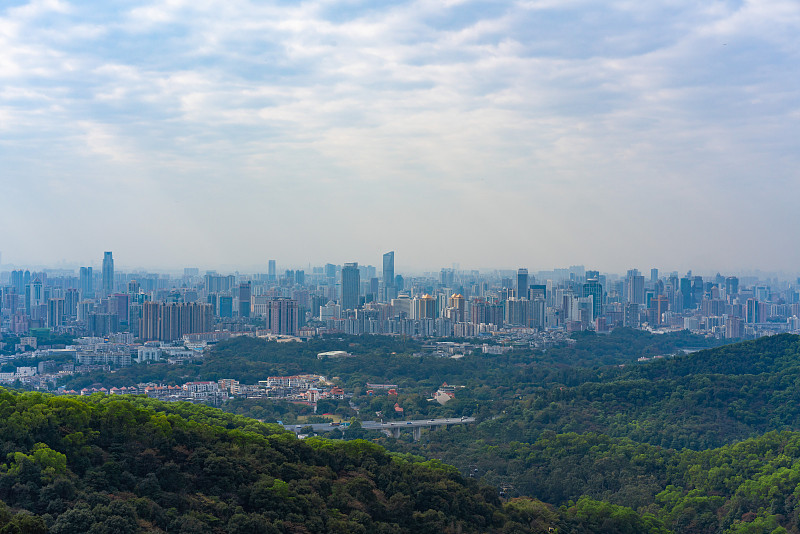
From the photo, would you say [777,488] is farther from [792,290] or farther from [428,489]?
[792,290]

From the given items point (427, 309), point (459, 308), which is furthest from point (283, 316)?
point (459, 308)

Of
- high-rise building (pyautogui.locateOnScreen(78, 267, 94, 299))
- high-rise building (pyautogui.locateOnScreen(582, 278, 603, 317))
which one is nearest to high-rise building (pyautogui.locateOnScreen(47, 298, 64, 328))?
high-rise building (pyautogui.locateOnScreen(78, 267, 94, 299))

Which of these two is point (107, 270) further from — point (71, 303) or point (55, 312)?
point (55, 312)

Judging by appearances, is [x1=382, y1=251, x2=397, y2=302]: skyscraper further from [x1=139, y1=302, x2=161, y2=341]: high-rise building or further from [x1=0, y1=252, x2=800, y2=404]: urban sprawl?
[x1=139, y1=302, x2=161, y2=341]: high-rise building

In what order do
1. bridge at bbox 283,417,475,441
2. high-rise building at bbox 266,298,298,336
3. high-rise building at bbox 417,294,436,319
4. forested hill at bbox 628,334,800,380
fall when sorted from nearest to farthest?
bridge at bbox 283,417,475,441 → forested hill at bbox 628,334,800,380 → high-rise building at bbox 266,298,298,336 → high-rise building at bbox 417,294,436,319

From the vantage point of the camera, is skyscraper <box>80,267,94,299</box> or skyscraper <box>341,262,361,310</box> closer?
skyscraper <box>341,262,361,310</box>

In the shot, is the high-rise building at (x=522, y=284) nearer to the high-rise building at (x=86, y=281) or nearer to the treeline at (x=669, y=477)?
the high-rise building at (x=86, y=281)

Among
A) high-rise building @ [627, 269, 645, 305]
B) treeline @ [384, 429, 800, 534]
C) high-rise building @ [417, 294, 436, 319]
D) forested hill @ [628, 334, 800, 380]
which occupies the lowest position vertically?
treeline @ [384, 429, 800, 534]

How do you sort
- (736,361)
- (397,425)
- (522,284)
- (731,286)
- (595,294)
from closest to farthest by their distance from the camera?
(397,425)
(736,361)
(595,294)
(522,284)
(731,286)
